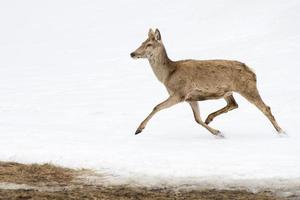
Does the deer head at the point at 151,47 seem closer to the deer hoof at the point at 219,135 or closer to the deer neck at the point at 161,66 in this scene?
the deer neck at the point at 161,66

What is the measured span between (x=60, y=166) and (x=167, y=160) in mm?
1678

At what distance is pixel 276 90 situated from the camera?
20.3m

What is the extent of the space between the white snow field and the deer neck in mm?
1184

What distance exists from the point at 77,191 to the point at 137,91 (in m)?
13.3

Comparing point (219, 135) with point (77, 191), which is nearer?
point (77, 191)

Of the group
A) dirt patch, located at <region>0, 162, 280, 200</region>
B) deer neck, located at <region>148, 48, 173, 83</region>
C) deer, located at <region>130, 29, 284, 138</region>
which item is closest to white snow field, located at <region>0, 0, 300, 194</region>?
dirt patch, located at <region>0, 162, 280, 200</region>

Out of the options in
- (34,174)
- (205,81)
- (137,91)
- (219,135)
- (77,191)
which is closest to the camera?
(77,191)

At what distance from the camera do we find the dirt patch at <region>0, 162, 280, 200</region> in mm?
8959

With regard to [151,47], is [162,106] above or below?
below

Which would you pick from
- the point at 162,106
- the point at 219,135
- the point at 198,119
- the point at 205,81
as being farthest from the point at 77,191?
the point at 205,81

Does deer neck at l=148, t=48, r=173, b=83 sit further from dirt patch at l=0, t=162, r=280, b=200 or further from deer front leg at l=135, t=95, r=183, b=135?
dirt patch at l=0, t=162, r=280, b=200

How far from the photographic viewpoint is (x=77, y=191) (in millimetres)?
9266

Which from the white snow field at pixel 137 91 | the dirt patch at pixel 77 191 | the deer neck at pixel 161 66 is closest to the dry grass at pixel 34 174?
the dirt patch at pixel 77 191

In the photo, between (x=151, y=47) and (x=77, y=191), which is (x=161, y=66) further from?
(x=77, y=191)
